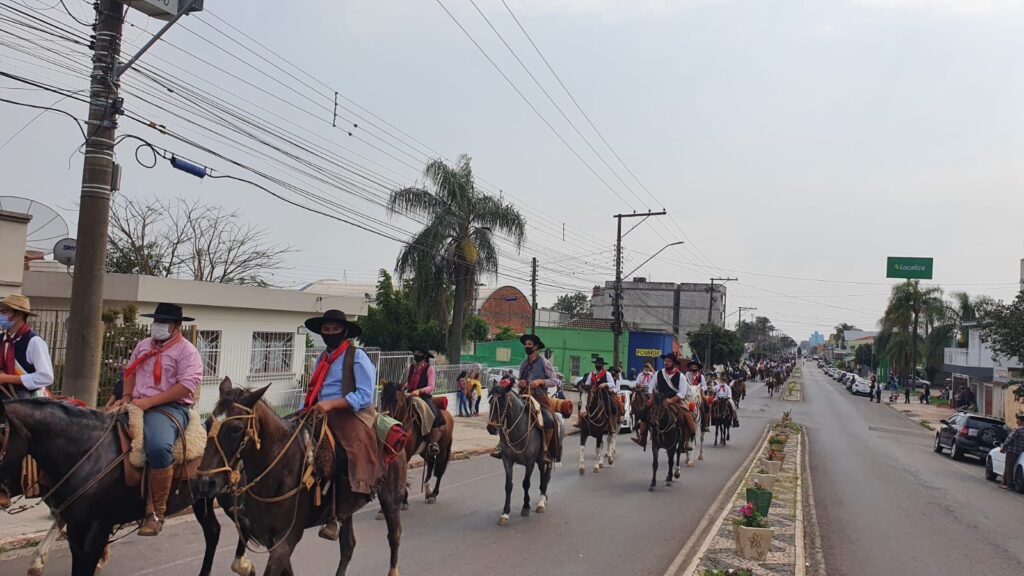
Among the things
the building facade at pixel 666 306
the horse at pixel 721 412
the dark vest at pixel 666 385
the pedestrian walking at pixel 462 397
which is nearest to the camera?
the dark vest at pixel 666 385

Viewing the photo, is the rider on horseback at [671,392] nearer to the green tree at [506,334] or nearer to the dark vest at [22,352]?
the dark vest at [22,352]

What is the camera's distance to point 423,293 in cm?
2883

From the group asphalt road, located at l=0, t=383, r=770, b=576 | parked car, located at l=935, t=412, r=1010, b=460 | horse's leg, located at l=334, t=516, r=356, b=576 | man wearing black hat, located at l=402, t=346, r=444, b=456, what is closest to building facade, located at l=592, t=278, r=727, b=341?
parked car, located at l=935, t=412, r=1010, b=460

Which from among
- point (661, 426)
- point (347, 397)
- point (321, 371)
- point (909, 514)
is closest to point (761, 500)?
point (661, 426)

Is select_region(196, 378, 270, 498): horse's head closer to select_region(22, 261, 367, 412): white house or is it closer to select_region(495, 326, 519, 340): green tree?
select_region(22, 261, 367, 412): white house

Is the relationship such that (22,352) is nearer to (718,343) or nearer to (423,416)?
(423,416)

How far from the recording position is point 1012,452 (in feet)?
58.5

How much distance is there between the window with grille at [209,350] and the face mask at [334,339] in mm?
12487

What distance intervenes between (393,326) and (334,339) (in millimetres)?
31971

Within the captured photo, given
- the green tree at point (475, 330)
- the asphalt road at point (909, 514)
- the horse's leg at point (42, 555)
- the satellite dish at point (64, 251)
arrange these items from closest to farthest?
the horse's leg at point (42, 555) → the asphalt road at point (909, 514) → the satellite dish at point (64, 251) → the green tree at point (475, 330)

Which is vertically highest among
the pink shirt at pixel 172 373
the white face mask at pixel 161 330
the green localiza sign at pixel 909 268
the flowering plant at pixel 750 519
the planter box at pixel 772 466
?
the green localiza sign at pixel 909 268

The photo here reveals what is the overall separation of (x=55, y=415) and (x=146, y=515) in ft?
3.51

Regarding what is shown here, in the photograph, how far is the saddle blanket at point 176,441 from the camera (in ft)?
18.6

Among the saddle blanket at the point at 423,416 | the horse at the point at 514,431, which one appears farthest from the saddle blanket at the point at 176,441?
the horse at the point at 514,431
